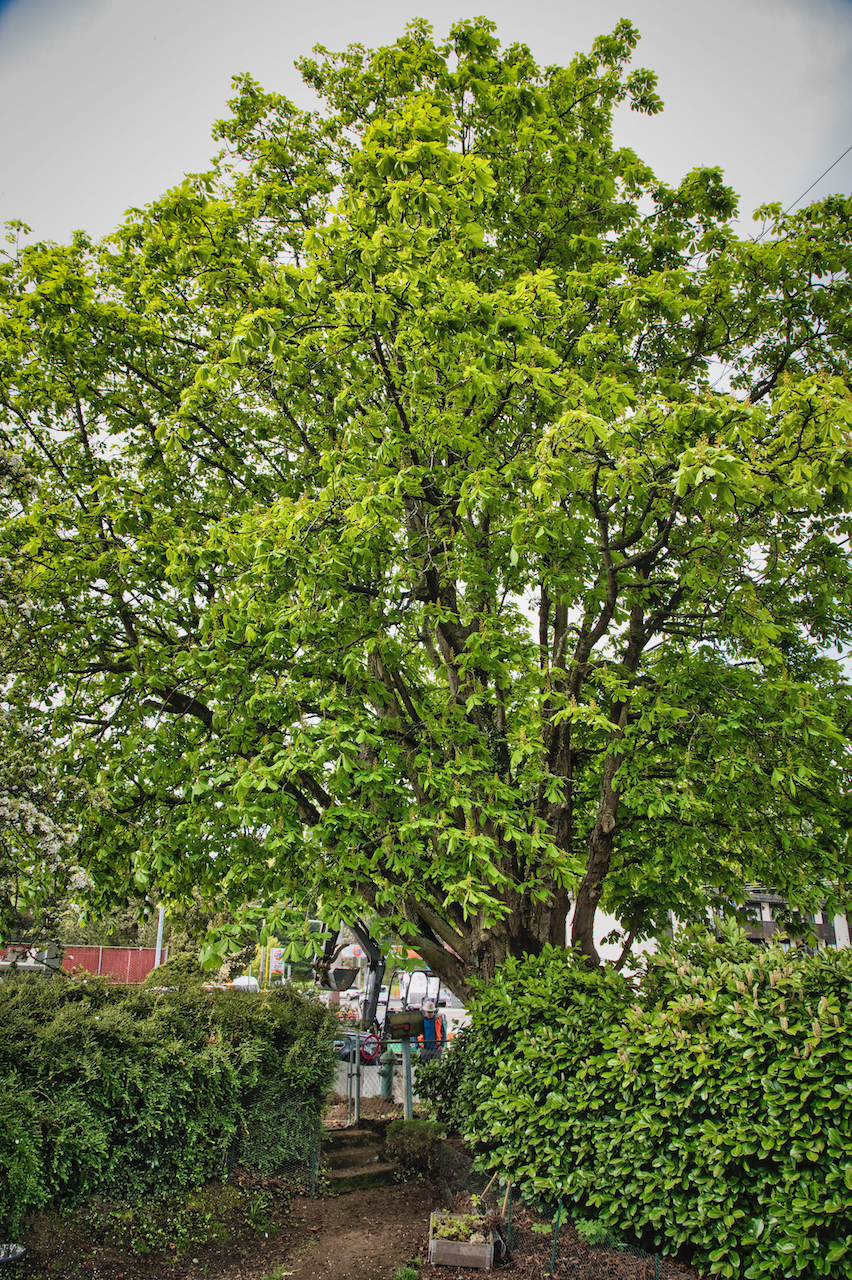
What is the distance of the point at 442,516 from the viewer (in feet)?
22.3

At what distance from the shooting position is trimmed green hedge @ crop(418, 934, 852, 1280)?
3508 millimetres

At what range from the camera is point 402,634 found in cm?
754

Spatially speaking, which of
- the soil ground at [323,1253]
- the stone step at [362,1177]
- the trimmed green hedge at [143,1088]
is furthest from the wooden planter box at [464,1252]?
the stone step at [362,1177]

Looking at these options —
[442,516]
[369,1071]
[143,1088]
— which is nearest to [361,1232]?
[143,1088]

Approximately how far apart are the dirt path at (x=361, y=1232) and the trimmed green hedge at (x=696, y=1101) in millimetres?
1001

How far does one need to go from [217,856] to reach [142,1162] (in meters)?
2.17

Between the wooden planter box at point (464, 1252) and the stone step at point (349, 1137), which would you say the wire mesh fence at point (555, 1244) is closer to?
the wooden planter box at point (464, 1252)

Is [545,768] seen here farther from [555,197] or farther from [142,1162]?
[555,197]

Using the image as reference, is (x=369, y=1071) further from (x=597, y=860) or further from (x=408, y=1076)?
(x=597, y=860)

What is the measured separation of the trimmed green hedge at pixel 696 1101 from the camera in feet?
11.5

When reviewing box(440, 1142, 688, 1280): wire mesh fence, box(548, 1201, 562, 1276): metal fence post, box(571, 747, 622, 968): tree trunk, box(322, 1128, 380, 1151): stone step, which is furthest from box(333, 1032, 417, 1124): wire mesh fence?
box(548, 1201, 562, 1276): metal fence post

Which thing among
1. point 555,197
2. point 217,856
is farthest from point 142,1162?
point 555,197

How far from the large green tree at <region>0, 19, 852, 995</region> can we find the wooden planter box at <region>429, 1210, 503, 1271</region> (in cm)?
201

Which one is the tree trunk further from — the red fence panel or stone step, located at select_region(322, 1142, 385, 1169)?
the red fence panel
